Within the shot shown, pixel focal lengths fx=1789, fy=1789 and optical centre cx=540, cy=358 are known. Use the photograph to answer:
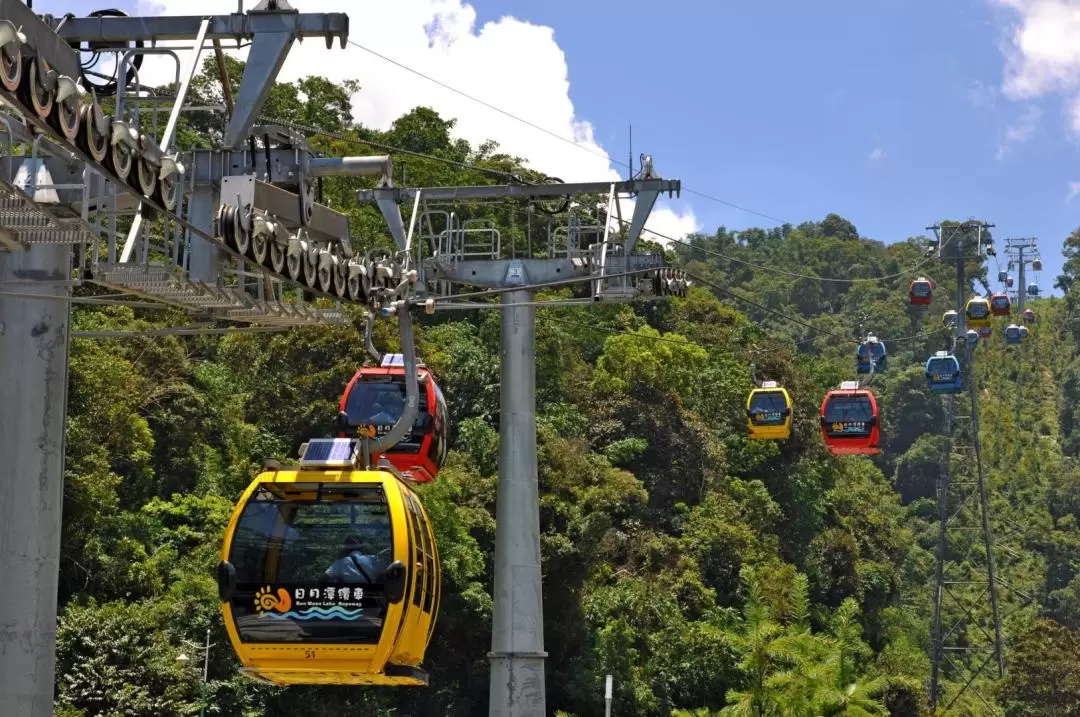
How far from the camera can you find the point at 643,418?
48.4 metres

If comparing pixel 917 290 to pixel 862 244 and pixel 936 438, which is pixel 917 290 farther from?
pixel 862 244

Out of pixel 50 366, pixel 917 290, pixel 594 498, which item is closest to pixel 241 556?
pixel 50 366

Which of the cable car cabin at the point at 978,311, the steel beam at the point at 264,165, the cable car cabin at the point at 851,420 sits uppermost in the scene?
the cable car cabin at the point at 978,311

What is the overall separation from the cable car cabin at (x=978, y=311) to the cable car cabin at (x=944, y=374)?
331cm

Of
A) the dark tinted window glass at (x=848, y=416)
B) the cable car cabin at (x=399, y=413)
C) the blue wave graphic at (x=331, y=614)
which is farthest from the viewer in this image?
the dark tinted window glass at (x=848, y=416)

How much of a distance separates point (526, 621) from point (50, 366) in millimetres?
12113

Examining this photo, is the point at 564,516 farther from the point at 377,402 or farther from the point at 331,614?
the point at 331,614

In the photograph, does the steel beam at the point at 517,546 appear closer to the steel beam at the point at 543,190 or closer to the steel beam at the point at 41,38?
the steel beam at the point at 543,190

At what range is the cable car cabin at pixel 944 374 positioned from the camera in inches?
1619

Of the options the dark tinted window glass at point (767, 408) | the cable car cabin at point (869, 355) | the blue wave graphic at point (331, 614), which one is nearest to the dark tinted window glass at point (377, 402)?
the blue wave graphic at point (331, 614)

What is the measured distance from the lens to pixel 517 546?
21984mm

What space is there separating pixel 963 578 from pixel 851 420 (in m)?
51.7

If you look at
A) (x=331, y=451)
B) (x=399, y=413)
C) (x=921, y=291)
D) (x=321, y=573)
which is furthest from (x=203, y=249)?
(x=921, y=291)

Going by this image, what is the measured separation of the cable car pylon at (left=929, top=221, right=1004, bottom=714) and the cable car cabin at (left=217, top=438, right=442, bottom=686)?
2996 centimetres
